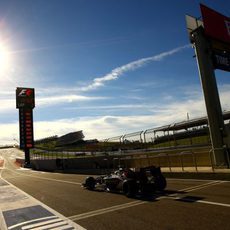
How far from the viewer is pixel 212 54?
19703 mm

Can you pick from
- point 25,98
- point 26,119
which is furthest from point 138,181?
point 25,98

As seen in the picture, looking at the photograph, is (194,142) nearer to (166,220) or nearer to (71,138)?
(166,220)

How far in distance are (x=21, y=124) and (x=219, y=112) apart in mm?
55383

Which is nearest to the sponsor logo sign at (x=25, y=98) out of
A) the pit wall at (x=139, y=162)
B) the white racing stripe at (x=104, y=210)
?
the pit wall at (x=139, y=162)

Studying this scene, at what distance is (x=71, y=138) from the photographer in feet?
401

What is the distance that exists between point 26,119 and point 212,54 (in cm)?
5456

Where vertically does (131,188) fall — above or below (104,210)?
above

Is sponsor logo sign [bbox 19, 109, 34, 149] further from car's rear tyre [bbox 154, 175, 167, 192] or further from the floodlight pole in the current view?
car's rear tyre [bbox 154, 175, 167, 192]

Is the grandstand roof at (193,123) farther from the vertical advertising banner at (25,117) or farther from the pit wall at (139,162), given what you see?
the vertical advertising banner at (25,117)

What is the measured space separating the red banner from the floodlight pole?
510 millimetres

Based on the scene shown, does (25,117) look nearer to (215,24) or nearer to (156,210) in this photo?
(215,24)

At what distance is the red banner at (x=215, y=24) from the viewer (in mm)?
19688

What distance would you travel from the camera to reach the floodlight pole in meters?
18.1

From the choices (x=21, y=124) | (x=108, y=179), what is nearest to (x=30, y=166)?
(x=21, y=124)
